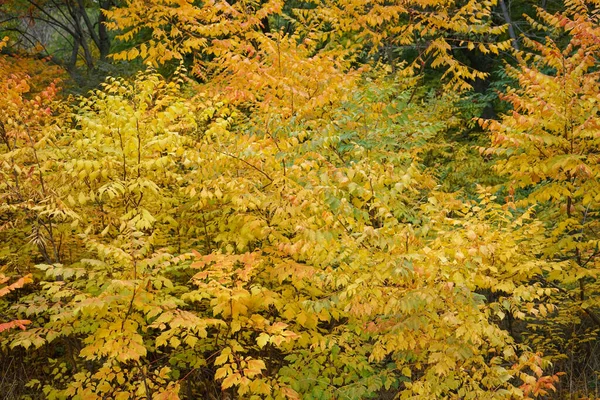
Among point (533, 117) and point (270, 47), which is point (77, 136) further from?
point (533, 117)

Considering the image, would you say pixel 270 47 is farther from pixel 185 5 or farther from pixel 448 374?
pixel 448 374

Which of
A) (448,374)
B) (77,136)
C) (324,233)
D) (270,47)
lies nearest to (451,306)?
(448,374)

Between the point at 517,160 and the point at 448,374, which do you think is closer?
the point at 448,374

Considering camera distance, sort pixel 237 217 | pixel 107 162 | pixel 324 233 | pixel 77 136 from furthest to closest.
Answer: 1. pixel 77 136
2. pixel 237 217
3. pixel 107 162
4. pixel 324 233

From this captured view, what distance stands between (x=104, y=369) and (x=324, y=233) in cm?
250

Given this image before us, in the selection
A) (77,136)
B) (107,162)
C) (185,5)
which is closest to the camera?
(107,162)

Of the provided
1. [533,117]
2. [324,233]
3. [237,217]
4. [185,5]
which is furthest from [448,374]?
[185,5]

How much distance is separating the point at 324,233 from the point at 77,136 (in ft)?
10.3

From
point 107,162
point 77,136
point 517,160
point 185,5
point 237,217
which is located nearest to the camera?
point 107,162

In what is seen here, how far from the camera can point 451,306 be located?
4410 mm

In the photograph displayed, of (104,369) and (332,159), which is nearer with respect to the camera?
(104,369)

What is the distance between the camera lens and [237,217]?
5289mm

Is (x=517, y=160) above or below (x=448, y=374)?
above

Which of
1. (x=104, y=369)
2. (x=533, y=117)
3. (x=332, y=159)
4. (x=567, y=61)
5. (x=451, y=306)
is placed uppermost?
(x=567, y=61)
